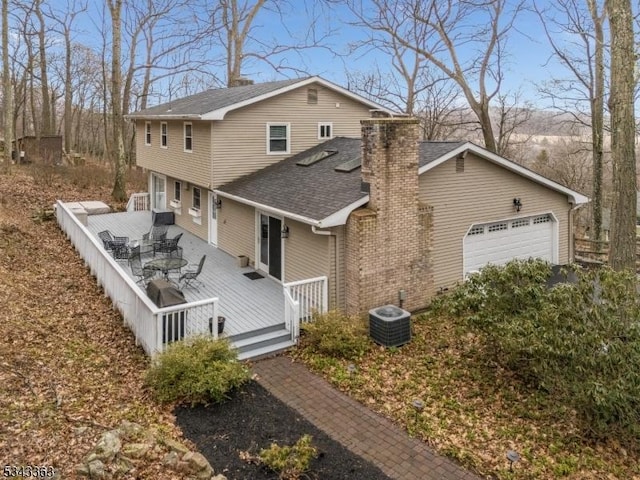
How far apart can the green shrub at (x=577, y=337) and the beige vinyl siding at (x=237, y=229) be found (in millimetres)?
7600

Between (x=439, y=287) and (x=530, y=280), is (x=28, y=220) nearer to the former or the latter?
(x=439, y=287)

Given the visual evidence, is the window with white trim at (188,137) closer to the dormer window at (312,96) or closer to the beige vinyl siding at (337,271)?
the dormer window at (312,96)

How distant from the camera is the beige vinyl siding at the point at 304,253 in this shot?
38.9 ft

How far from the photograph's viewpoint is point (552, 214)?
51.4 ft

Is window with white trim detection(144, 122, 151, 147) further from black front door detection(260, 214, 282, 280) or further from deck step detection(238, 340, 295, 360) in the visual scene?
deck step detection(238, 340, 295, 360)

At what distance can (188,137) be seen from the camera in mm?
17938

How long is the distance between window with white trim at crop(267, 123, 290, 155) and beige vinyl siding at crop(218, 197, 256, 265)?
2385 millimetres

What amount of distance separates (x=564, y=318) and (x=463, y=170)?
6043 mm

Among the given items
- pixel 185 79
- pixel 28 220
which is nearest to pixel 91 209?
pixel 28 220

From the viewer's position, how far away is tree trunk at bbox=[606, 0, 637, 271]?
12406 millimetres

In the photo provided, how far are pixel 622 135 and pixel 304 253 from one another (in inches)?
330

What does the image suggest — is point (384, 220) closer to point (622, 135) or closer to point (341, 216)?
point (341, 216)

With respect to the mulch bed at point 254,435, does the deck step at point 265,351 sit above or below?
above

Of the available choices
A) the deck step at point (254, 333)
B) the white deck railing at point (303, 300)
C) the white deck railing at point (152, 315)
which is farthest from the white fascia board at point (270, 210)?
the white deck railing at point (152, 315)
